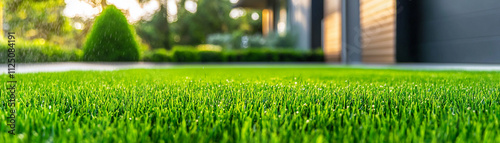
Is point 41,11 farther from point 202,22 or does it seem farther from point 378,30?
point 202,22

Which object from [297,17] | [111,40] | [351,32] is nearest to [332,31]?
[351,32]

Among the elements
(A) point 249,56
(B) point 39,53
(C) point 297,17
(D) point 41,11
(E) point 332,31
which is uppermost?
(C) point 297,17

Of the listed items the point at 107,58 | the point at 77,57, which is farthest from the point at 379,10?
the point at 77,57

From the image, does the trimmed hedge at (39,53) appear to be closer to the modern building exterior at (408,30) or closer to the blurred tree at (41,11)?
the blurred tree at (41,11)

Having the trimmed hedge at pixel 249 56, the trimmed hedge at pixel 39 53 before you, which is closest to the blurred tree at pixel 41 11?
the trimmed hedge at pixel 39 53

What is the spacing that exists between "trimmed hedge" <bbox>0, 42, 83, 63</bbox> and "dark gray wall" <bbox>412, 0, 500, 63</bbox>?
31.0ft

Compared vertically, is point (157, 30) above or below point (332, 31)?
above

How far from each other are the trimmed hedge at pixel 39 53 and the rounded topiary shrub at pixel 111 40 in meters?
1.41

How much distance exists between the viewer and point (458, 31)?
23.9ft

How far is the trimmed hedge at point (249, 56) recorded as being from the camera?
44.2 feet

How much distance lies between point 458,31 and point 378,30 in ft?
8.87

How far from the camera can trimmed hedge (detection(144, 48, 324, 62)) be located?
13.5 metres

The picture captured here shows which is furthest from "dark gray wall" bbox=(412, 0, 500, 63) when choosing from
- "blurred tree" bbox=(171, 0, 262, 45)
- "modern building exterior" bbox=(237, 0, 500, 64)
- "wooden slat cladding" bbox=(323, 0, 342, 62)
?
"blurred tree" bbox=(171, 0, 262, 45)

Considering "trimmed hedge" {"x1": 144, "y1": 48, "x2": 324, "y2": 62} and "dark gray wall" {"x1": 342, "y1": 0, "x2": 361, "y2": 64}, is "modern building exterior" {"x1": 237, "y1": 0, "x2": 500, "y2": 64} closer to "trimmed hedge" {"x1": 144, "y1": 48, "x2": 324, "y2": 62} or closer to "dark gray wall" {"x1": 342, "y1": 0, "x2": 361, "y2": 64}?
"dark gray wall" {"x1": 342, "y1": 0, "x2": 361, "y2": 64}
